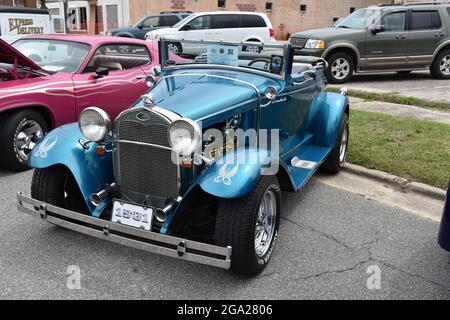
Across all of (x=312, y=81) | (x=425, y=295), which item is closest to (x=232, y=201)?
(x=425, y=295)

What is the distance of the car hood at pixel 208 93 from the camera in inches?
131

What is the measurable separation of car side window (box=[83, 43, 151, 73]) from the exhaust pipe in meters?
3.18

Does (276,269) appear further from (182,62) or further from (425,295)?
(182,62)

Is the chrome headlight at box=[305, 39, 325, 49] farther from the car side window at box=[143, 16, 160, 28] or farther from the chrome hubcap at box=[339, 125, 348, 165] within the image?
the car side window at box=[143, 16, 160, 28]

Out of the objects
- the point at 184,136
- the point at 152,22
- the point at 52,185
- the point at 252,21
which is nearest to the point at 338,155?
the point at 184,136

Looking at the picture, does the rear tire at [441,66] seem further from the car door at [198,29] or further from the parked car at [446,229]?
the parked car at [446,229]

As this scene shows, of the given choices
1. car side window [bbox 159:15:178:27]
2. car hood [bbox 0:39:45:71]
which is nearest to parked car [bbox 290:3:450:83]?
car hood [bbox 0:39:45:71]

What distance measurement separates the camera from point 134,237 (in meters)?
3.05

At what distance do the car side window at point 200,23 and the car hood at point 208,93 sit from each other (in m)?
11.7

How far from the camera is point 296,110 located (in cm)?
461

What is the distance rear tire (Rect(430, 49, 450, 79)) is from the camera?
1178cm

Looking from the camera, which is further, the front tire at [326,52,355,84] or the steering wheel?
the front tire at [326,52,355,84]

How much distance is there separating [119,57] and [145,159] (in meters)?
3.99

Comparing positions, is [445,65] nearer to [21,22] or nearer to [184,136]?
[184,136]
